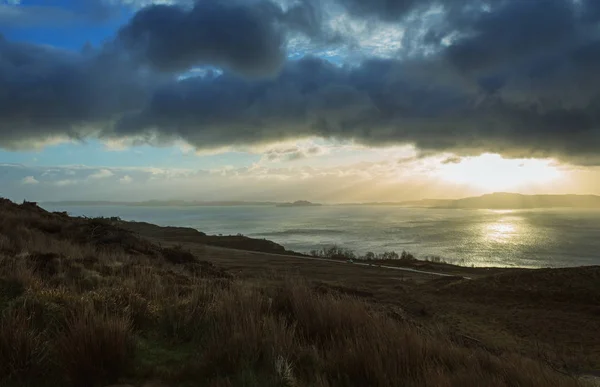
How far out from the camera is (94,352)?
4465mm

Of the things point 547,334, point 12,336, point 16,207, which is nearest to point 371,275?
point 547,334

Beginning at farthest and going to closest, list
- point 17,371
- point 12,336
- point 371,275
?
point 371,275
point 12,336
point 17,371

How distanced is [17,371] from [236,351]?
219 centimetres

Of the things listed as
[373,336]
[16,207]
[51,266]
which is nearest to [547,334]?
[373,336]

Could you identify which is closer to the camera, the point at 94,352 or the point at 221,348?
the point at 94,352

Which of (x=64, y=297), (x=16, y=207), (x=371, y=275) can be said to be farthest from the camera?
(x=371, y=275)

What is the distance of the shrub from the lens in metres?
4.30

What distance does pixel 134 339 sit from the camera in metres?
5.07

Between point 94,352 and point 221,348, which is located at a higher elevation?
point 94,352

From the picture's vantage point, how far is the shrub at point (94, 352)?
4.30 m

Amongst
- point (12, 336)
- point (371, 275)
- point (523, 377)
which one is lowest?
point (371, 275)

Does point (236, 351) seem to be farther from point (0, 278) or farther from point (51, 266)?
point (51, 266)

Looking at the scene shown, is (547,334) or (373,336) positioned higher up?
(373,336)

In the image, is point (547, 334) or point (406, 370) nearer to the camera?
point (406, 370)
